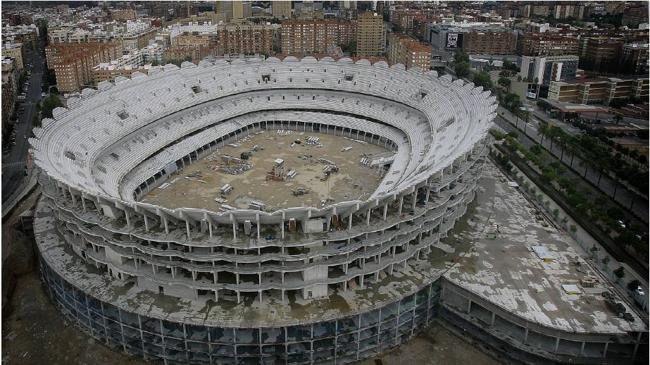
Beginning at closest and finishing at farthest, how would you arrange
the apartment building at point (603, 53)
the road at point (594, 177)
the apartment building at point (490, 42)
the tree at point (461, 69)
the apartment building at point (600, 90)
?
the road at point (594, 177)
the apartment building at point (600, 90)
the apartment building at point (603, 53)
the tree at point (461, 69)
the apartment building at point (490, 42)

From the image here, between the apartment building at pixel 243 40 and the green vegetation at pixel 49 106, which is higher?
the apartment building at pixel 243 40

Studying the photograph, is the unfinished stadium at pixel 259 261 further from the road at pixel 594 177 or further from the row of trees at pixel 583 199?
the road at pixel 594 177

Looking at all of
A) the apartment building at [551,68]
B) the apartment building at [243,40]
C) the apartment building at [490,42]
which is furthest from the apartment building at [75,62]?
the apartment building at [490,42]

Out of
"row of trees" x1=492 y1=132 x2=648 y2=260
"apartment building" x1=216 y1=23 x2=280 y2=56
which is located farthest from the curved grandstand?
"apartment building" x1=216 y1=23 x2=280 y2=56

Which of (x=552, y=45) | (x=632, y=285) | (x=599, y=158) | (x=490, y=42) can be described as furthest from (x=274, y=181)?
(x=490, y=42)

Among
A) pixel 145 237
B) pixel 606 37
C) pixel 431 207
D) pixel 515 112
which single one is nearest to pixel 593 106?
pixel 515 112

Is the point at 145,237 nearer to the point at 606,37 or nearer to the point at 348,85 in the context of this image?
the point at 348,85

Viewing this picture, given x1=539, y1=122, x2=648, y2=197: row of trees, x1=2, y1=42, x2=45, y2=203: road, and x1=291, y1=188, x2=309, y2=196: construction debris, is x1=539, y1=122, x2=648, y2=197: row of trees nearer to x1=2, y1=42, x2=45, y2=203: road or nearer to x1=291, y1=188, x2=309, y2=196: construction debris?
x1=291, y1=188, x2=309, y2=196: construction debris
